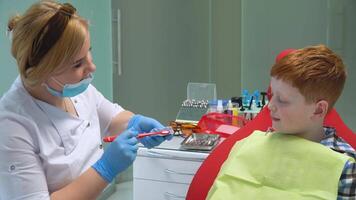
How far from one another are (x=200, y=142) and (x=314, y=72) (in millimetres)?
845

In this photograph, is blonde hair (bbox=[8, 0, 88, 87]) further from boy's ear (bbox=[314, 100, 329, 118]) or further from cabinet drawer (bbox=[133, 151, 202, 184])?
cabinet drawer (bbox=[133, 151, 202, 184])

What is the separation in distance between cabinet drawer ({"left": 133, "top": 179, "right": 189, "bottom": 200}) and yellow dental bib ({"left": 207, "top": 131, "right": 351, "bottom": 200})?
61 cm

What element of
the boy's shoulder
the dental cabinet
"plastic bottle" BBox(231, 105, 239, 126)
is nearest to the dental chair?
the boy's shoulder

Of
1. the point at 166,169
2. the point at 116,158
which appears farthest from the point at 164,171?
the point at 116,158

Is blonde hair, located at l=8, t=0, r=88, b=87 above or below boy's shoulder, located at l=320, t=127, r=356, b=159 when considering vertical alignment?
above

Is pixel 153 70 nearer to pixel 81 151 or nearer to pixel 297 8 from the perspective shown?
pixel 297 8

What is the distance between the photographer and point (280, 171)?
121 centimetres

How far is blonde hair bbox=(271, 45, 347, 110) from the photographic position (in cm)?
118

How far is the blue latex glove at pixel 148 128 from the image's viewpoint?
4.92 feet

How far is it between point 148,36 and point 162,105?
542mm

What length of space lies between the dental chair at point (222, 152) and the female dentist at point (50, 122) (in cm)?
27

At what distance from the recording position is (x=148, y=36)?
3.22 metres

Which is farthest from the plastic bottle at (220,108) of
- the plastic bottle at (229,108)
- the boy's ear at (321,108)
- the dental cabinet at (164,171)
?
the boy's ear at (321,108)

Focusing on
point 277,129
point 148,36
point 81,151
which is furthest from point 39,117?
point 148,36
